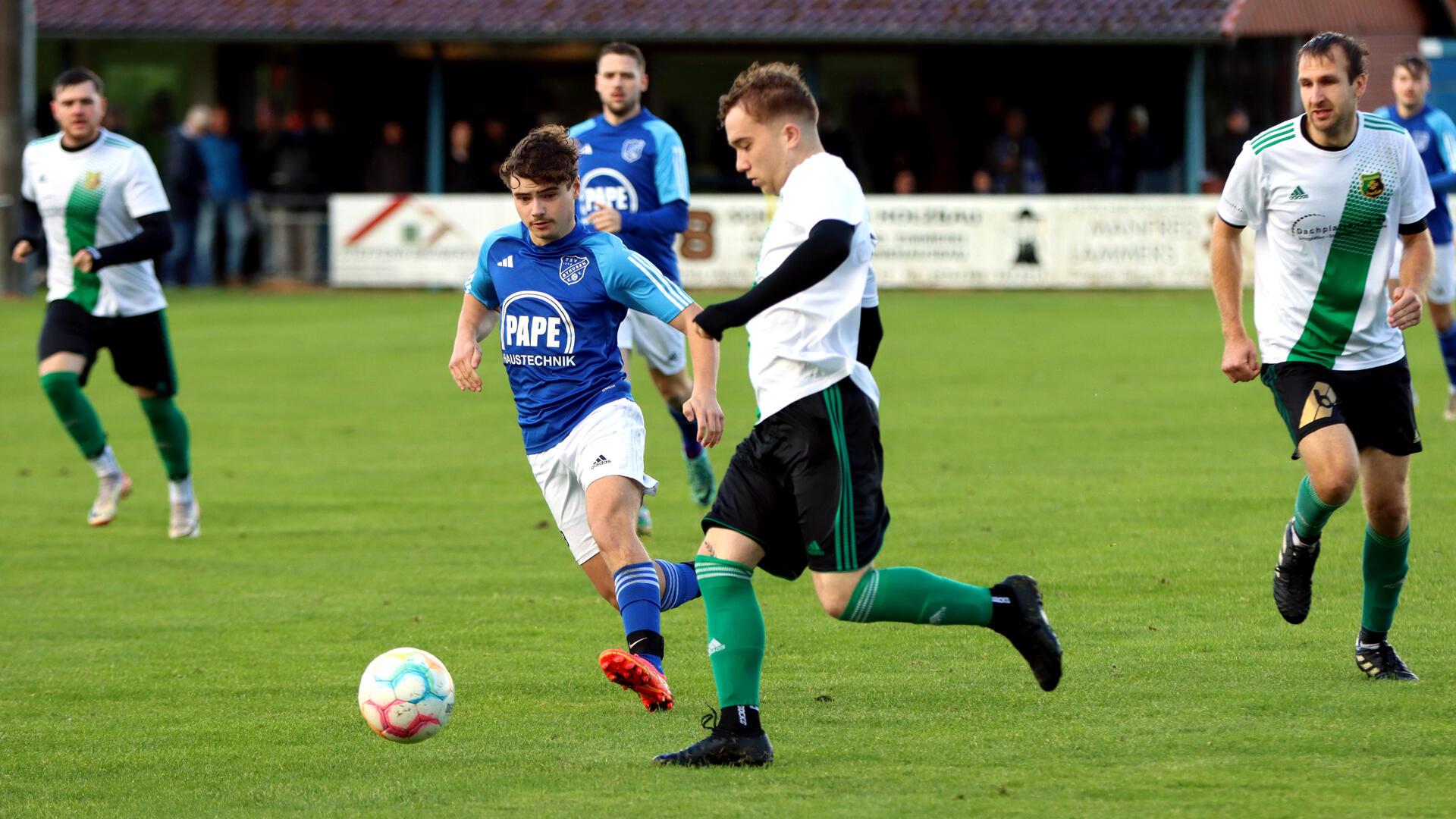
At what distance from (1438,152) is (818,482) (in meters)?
8.62

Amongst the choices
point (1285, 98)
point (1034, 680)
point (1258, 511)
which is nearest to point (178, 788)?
point (1034, 680)

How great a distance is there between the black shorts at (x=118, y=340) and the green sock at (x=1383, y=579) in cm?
625

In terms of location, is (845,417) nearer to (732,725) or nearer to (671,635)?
(732,725)

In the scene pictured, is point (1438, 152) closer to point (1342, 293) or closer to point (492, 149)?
point (1342, 293)

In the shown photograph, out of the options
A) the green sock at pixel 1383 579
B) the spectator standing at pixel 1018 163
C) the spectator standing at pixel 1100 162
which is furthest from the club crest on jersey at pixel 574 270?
the spectator standing at pixel 1018 163

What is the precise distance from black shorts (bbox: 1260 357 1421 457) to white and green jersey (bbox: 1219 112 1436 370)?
0.04 metres

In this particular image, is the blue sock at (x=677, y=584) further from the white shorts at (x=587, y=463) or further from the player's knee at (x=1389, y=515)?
the player's knee at (x=1389, y=515)

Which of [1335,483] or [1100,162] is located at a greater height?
[1100,162]

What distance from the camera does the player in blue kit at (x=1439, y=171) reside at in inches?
483

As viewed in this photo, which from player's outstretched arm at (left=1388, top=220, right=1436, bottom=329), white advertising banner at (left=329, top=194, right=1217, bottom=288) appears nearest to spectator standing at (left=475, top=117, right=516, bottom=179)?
white advertising banner at (left=329, top=194, right=1217, bottom=288)

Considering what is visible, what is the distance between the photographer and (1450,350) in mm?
12594

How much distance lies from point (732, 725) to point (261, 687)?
6.60ft

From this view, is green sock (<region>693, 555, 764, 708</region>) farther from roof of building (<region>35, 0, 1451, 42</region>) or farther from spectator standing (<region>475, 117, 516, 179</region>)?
roof of building (<region>35, 0, 1451, 42</region>)

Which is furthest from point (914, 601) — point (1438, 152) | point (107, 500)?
point (1438, 152)
